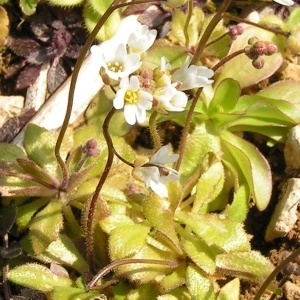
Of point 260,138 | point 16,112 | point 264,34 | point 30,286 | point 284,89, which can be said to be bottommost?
point 30,286

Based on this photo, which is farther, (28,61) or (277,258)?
(28,61)

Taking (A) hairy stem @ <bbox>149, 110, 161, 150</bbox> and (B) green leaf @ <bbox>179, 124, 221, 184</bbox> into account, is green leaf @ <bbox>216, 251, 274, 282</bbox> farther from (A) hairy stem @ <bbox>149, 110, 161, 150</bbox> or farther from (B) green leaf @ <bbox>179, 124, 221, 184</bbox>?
(A) hairy stem @ <bbox>149, 110, 161, 150</bbox>

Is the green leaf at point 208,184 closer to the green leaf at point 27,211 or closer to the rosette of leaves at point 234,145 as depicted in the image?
the rosette of leaves at point 234,145

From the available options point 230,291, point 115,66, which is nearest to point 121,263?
point 230,291

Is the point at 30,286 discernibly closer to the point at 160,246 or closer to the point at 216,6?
the point at 160,246

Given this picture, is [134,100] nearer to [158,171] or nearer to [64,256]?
[158,171]

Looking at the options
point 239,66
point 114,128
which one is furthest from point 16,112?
point 239,66
